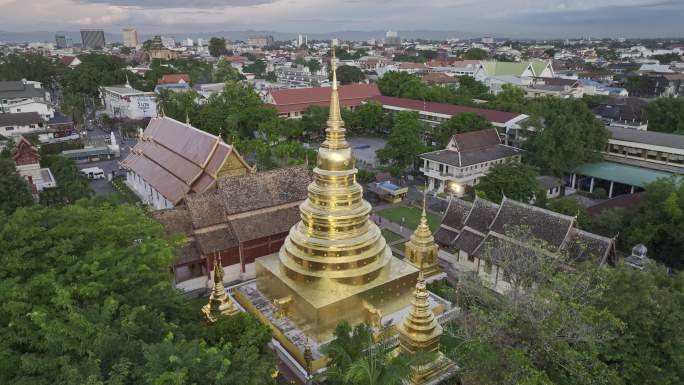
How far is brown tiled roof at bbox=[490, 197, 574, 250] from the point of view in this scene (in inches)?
925

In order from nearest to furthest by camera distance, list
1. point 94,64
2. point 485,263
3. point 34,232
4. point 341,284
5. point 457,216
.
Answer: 1. point 34,232
2. point 341,284
3. point 485,263
4. point 457,216
5. point 94,64

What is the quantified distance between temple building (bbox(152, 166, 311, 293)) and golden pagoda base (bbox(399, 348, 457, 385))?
1242 cm

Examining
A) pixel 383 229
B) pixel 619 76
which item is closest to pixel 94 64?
pixel 383 229

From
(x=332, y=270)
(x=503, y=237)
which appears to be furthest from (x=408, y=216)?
(x=332, y=270)

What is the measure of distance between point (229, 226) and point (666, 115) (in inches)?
2041

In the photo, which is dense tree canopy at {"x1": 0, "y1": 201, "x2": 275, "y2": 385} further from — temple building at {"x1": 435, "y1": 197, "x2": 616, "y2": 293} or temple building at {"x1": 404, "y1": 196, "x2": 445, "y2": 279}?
temple building at {"x1": 435, "y1": 197, "x2": 616, "y2": 293}

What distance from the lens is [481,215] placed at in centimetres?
2709

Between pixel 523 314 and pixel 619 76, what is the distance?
11513 cm

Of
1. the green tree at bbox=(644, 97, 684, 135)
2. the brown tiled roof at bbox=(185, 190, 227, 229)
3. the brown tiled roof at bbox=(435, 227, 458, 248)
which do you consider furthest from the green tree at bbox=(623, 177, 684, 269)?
the green tree at bbox=(644, 97, 684, 135)

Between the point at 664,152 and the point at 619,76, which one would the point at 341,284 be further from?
the point at 619,76

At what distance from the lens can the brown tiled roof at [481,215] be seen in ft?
87.4

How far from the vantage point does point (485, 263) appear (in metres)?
26.0

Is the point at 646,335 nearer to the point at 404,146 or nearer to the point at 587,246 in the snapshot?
the point at 587,246

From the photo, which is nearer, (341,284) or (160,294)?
(160,294)
